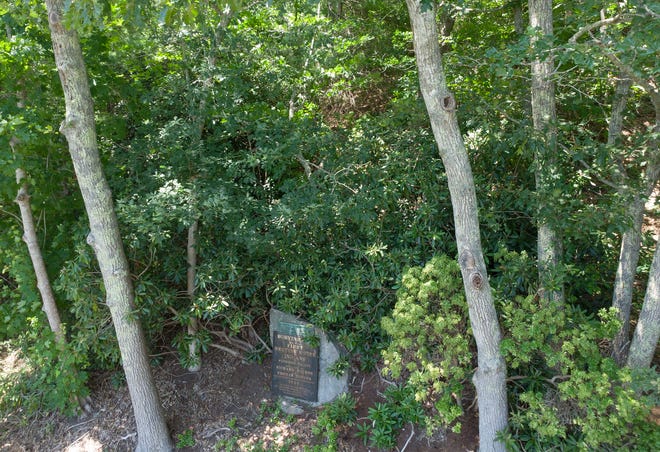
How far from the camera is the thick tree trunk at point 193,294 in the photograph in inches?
251

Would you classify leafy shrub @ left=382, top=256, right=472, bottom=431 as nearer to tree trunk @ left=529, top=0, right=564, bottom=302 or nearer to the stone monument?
tree trunk @ left=529, top=0, right=564, bottom=302

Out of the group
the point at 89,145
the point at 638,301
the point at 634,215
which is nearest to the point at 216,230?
the point at 89,145

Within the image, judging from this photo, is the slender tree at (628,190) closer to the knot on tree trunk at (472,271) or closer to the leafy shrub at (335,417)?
the knot on tree trunk at (472,271)

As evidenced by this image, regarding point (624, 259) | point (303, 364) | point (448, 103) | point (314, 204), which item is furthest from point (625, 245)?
point (303, 364)

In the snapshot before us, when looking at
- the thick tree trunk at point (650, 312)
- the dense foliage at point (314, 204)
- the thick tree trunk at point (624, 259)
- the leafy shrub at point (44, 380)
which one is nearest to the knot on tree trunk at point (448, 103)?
the dense foliage at point (314, 204)

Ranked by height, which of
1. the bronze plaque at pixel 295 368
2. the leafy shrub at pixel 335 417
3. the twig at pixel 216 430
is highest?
the bronze plaque at pixel 295 368

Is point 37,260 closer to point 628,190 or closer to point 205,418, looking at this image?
point 205,418

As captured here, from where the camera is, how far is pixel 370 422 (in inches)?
220

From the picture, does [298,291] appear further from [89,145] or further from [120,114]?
[120,114]

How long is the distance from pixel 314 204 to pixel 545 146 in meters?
2.38

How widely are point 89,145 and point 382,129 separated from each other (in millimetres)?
3269

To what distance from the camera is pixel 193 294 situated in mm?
6492

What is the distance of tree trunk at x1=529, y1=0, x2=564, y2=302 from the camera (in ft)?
15.1

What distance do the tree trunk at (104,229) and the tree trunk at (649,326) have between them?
511cm
